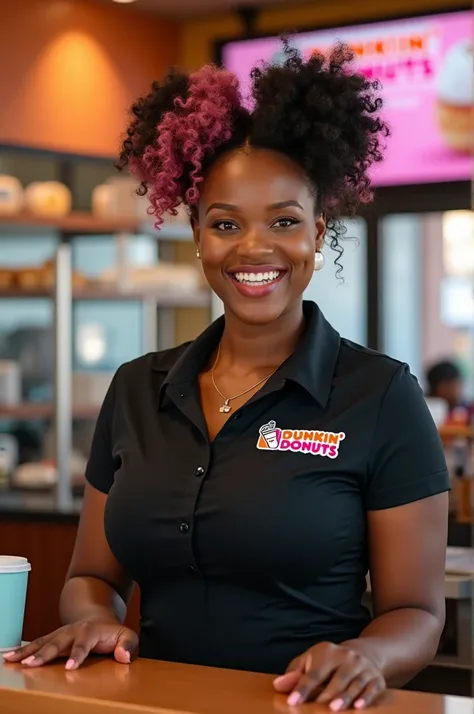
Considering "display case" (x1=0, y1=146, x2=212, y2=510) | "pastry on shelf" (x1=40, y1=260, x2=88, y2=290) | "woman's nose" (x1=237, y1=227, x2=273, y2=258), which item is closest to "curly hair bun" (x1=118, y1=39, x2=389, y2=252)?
"woman's nose" (x1=237, y1=227, x2=273, y2=258)

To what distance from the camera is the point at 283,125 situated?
1.73 meters

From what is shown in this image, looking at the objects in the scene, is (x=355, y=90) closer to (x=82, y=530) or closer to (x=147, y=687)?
(x=82, y=530)

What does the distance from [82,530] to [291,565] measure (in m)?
0.40

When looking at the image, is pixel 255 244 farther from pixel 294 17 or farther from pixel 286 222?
pixel 294 17

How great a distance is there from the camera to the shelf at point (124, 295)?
5.05m

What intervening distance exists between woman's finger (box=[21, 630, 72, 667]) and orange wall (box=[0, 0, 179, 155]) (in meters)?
3.91

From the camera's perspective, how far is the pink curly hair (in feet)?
5.80

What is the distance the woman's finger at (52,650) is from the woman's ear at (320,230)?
25.9 inches

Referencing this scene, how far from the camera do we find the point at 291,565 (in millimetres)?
1596

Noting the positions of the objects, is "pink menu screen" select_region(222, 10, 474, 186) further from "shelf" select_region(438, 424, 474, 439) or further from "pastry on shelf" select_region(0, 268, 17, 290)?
"pastry on shelf" select_region(0, 268, 17, 290)

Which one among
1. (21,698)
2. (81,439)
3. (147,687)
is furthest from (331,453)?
(81,439)

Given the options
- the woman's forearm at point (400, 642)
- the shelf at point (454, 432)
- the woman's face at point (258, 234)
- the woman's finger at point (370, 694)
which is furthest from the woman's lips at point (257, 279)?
the shelf at point (454, 432)

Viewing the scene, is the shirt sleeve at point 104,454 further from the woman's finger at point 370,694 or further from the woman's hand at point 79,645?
the woman's finger at point 370,694

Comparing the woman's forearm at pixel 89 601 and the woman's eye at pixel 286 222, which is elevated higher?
the woman's eye at pixel 286 222
